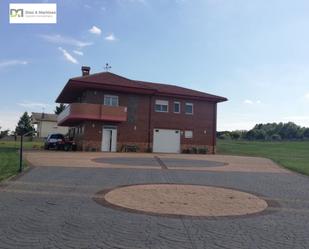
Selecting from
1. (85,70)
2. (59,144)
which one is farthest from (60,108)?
(59,144)

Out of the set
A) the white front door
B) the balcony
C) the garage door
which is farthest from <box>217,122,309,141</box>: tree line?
the balcony

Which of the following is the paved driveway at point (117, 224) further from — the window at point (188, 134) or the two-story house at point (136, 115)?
the window at point (188, 134)

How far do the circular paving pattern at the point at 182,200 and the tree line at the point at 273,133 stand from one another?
289 feet

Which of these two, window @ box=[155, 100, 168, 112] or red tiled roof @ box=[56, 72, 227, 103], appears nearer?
red tiled roof @ box=[56, 72, 227, 103]

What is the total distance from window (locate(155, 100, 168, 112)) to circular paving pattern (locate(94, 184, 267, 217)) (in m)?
25.1

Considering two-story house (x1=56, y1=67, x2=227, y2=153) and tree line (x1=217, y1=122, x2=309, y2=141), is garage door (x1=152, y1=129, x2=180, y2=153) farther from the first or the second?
tree line (x1=217, y1=122, x2=309, y2=141)

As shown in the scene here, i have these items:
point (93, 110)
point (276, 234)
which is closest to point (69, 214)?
point (276, 234)

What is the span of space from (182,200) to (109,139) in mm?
25319

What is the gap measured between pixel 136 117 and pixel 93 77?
5279 millimetres

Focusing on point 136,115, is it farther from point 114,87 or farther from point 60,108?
point 60,108

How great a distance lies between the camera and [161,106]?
38.0m

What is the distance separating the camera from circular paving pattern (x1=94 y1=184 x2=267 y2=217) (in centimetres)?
894

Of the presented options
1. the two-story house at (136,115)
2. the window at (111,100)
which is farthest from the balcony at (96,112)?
the window at (111,100)

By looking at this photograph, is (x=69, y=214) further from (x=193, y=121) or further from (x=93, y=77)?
(x=193, y=121)
